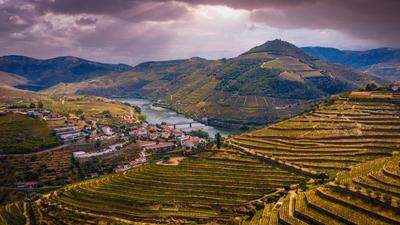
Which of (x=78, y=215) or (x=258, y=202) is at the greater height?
(x=258, y=202)

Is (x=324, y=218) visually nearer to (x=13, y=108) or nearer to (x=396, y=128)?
(x=396, y=128)

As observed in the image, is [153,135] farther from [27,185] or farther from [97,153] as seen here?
[27,185]

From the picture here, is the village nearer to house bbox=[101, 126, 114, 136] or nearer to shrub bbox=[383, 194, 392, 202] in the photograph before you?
house bbox=[101, 126, 114, 136]

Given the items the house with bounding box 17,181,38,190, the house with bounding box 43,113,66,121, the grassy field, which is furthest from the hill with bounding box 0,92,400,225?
the house with bounding box 43,113,66,121

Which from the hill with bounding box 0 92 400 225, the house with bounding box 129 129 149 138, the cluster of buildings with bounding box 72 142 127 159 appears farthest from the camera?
the house with bounding box 129 129 149 138

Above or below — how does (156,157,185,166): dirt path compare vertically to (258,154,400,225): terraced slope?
below

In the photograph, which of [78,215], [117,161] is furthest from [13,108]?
[78,215]
